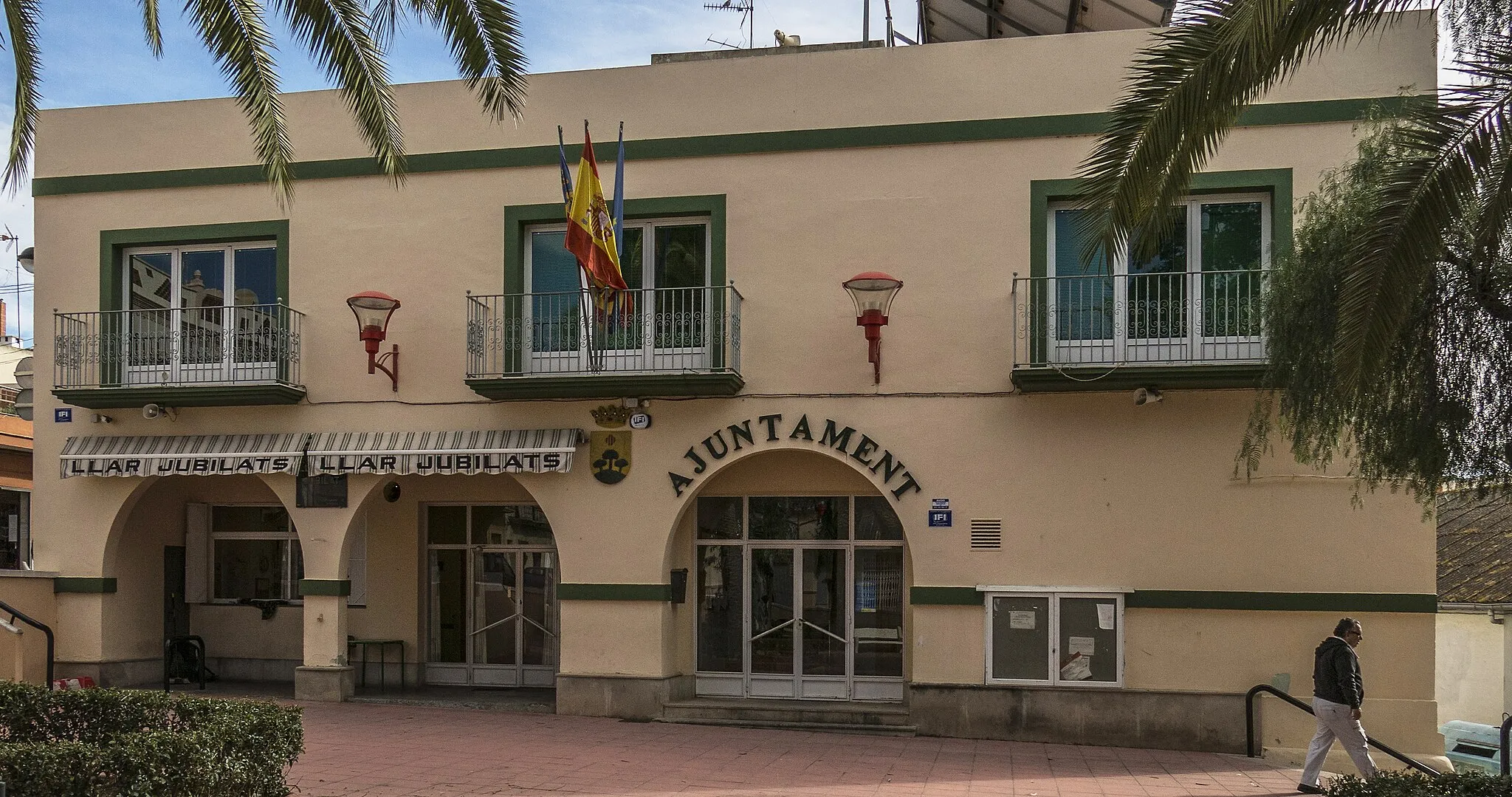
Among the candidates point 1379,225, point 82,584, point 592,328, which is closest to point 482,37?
point 592,328

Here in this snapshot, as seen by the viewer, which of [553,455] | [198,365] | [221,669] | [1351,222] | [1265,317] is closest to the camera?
[1351,222]

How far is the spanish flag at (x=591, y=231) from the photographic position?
13.5m

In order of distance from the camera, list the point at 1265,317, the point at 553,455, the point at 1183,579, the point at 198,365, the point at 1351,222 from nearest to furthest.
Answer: the point at 1351,222, the point at 1265,317, the point at 1183,579, the point at 553,455, the point at 198,365

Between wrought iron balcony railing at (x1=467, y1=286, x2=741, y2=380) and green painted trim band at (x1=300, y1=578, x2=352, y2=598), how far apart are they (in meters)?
2.88

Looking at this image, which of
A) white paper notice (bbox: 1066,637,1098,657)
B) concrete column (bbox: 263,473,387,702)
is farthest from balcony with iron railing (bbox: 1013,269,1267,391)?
concrete column (bbox: 263,473,387,702)

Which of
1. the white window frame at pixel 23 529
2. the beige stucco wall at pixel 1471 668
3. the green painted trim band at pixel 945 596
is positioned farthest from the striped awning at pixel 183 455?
the beige stucco wall at pixel 1471 668

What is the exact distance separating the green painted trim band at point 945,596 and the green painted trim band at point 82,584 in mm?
9569

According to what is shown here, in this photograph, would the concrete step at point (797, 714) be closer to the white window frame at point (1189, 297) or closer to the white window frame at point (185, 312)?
the white window frame at point (1189, 297)

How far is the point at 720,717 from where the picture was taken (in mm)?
14617

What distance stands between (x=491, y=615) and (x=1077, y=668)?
24.7 ft

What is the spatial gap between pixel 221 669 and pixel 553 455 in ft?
21.4

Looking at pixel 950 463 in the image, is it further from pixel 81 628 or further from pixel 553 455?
pixel 81 628

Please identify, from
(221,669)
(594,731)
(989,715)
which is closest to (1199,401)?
(989,715)

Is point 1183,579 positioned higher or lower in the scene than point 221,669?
higher
